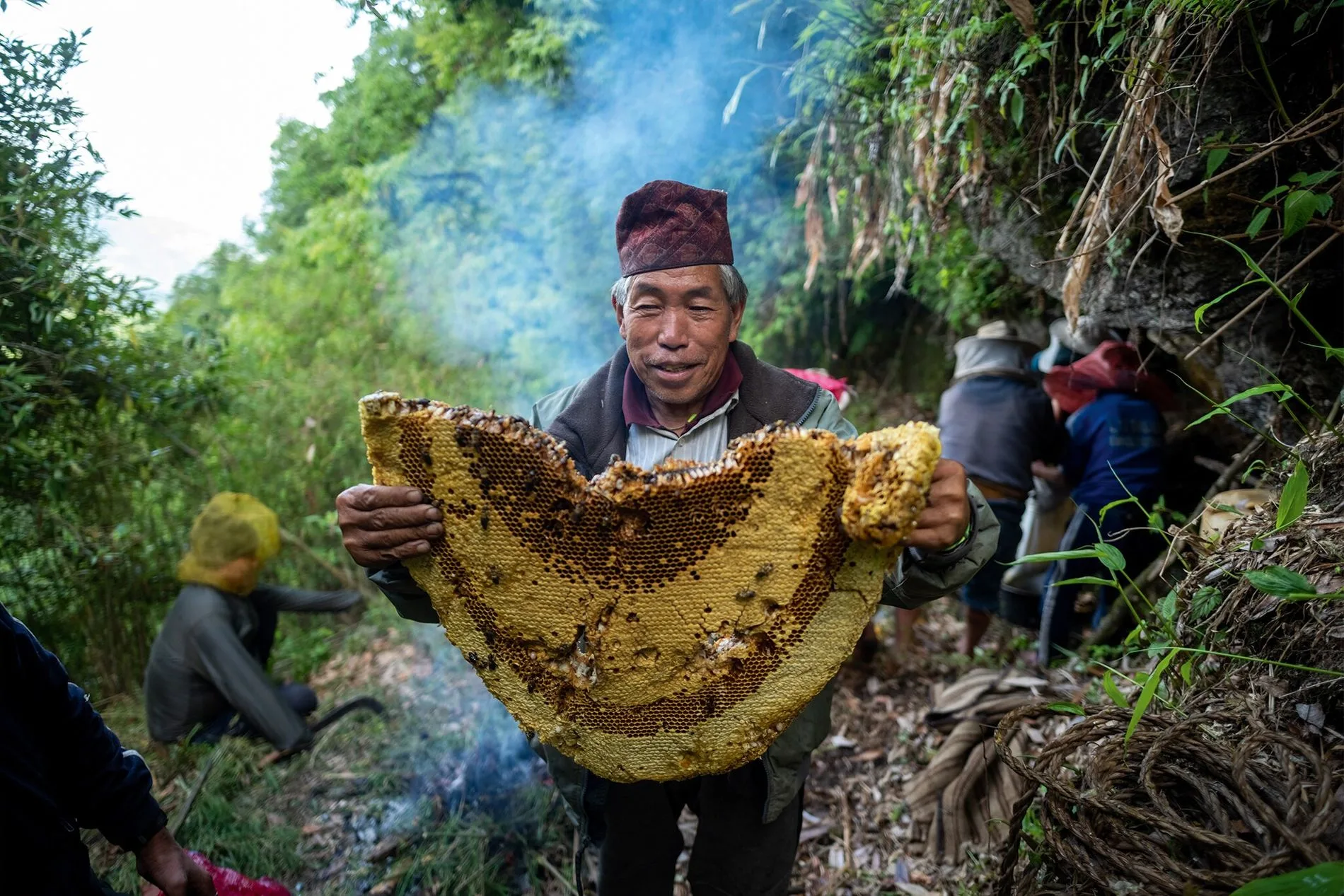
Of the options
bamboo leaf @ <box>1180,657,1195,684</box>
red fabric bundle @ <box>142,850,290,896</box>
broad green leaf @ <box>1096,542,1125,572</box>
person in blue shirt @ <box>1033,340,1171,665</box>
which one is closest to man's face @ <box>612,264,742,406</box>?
broad green leaf @ <box>1096,542,1125,572</box>

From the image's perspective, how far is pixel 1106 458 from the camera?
145 inches

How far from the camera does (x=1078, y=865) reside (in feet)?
4.04

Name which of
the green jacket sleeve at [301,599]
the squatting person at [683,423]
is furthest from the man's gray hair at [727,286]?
the green jacket sleeve at [301,599]

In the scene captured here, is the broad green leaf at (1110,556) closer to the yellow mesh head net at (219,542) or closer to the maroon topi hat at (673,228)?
the maroon topi hat at (673,228)

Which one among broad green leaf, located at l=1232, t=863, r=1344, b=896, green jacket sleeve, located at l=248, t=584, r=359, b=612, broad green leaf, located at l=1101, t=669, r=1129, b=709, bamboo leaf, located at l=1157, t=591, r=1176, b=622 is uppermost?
green jacket sleeve, located at l=248, t=584, r=359, b=612

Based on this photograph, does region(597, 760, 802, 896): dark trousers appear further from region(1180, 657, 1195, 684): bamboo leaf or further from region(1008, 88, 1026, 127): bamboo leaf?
region(1008, 88, 1026, 127): bamboo leaf

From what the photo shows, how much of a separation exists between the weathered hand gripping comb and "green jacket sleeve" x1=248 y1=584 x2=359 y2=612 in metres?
3.20

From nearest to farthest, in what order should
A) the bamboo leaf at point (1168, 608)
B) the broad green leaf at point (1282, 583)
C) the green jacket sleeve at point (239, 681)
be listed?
the broad green leaf at point (1282, 583), the bamboo leaf at point (1168, 608), the green jacket sleeve at point (239, 681)

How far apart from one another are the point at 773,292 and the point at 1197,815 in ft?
16.2

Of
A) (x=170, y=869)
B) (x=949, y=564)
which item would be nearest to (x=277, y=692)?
(x=170, y=869)

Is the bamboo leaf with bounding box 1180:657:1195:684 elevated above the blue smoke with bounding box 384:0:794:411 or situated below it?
below

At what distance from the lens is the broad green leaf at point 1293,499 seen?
4.82 feet

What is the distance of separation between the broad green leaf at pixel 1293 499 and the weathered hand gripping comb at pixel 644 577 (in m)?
0.92

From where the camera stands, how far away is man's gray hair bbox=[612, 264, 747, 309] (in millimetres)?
1837
